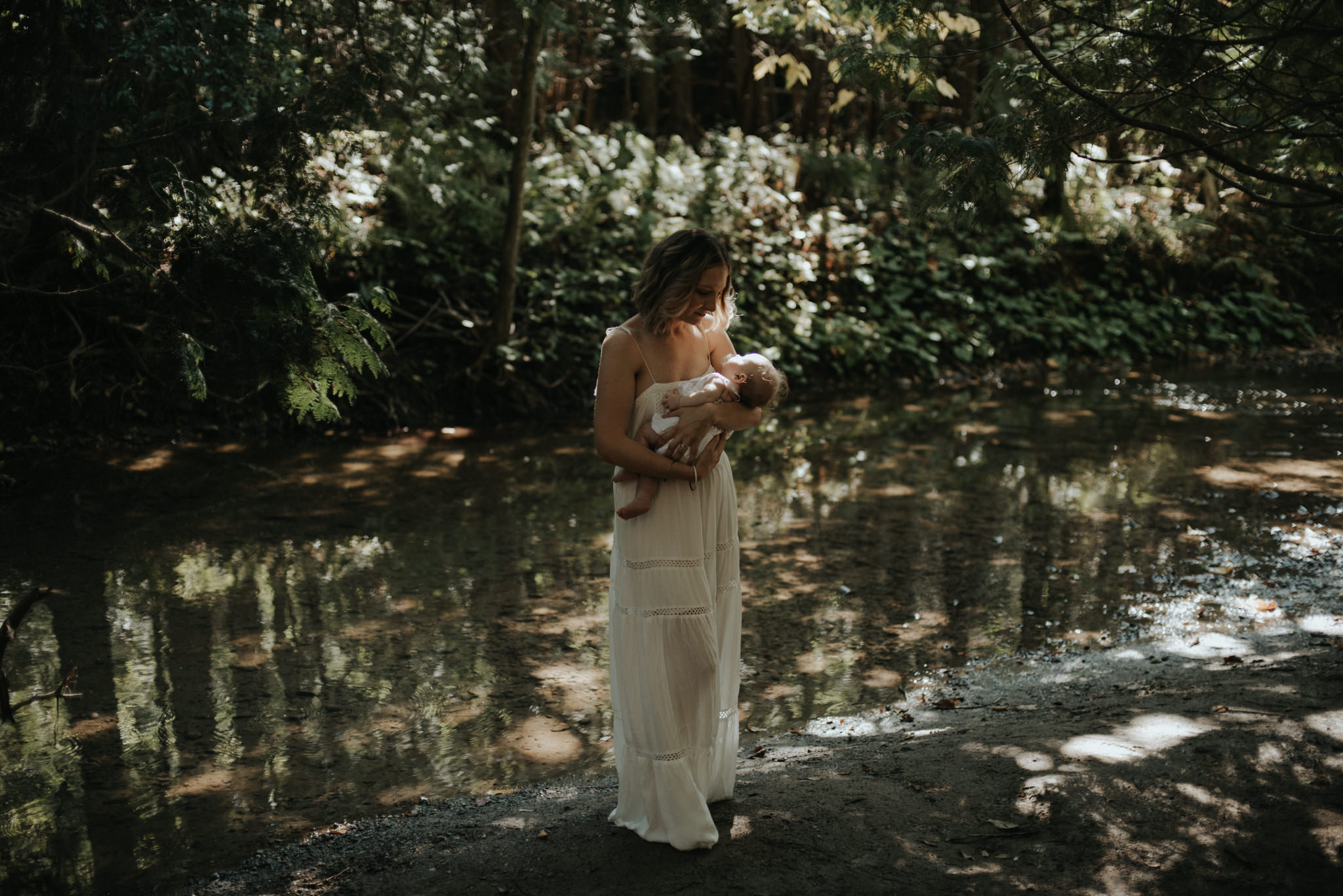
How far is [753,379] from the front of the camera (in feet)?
12.0

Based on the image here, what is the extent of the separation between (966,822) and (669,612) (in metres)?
1.30

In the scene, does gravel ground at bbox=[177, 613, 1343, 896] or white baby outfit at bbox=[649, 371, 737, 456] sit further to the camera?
white baby outfit at bbox=[649, 371, 737, 456]

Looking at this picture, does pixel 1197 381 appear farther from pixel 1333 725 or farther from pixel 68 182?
pixel 68 182

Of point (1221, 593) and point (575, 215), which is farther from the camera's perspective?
point (575, 215)

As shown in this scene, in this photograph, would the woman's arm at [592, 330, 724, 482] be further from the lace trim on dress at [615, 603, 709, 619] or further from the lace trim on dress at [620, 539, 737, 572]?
the lace trim on dress at [615, 603, 709, 619]

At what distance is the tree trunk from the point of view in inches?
448

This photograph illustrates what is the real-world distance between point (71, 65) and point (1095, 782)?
5.39m

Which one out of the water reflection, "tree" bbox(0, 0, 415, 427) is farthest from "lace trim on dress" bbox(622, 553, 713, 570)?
"tree" bbox(0, 0, 415, 427)

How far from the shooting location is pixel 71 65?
15.3 ft

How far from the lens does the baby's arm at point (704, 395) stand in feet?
11.6

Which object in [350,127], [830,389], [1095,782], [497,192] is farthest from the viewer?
[830,389]

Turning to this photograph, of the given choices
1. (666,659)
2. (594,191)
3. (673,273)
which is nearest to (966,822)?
(666,659)

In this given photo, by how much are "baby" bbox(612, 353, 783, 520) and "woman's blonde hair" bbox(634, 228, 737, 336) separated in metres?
0.26

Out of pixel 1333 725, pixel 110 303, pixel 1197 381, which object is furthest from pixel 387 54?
pixel 1197 381
